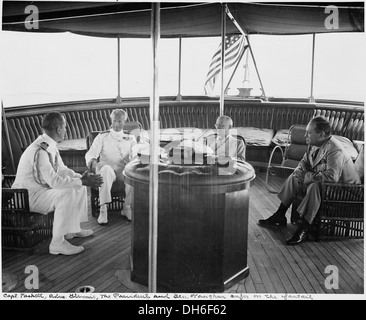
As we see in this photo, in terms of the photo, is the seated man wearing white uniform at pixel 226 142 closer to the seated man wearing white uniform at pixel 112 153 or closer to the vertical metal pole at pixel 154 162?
the seated man wearing white uniform at pixel 112 153

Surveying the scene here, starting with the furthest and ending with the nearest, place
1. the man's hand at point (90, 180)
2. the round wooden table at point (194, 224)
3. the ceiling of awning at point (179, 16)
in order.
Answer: the man's hand at point (90, 180) → the ceiling of awning at point (179, 16) → the round wooden table at point (194, 224)

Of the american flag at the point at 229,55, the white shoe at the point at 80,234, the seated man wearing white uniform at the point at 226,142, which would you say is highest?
the american flag at the point at 229,55

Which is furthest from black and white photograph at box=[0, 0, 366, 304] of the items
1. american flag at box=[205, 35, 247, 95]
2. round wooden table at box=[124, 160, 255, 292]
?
american flag at box=[205, 35, 247, 95]

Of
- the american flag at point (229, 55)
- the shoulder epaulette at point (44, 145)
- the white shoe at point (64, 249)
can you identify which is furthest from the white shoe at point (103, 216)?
the american flag at point (229, 55)

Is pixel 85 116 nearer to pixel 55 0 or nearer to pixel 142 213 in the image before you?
pixel 55 0

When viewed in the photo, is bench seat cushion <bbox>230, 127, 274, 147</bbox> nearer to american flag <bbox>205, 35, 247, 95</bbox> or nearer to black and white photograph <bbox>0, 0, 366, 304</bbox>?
black and white photograph <bbox>0, 0, 366, 304</bbox>

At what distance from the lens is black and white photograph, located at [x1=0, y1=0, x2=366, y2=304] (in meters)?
2.37

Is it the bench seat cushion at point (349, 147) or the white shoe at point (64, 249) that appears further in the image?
the bench seat cushion at point (349, 147)

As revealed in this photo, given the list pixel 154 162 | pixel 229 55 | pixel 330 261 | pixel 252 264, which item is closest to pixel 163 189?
pixel 154 162

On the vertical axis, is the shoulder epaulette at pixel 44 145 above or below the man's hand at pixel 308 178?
above

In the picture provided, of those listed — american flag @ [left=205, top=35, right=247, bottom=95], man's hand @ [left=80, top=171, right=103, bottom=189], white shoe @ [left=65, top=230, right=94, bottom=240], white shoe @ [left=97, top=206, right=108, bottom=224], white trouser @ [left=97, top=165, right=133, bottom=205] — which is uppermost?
american flag @ [left=205, top=35, right=247, bottom=95]

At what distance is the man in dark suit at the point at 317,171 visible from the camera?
3297 mm

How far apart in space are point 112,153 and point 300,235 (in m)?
1.96

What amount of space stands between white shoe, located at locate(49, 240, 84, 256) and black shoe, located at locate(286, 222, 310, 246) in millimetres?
1679
